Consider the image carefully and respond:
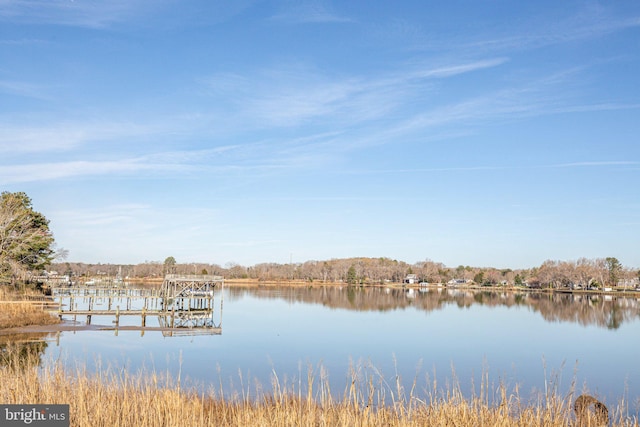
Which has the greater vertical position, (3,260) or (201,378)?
(3,260)

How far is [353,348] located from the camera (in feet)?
97.5

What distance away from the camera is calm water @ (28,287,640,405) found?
20.1 metres

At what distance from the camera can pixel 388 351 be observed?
28984mm

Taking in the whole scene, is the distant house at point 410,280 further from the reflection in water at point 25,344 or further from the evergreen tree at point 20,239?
the reflection in water at point 25,344

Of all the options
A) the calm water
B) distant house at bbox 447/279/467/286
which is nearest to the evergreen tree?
the calm water

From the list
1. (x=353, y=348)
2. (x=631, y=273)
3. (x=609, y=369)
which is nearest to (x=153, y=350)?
(x=353, y=348)

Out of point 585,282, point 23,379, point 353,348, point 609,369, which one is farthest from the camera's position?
point 585,282

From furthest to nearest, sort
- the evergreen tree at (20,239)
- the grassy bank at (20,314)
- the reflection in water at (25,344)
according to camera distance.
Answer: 1. the evergreen tree at (20,239)
2. the grassy bank at (20,314)
3. the reflection in water at (25,344)

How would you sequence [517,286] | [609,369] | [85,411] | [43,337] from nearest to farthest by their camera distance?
[85,411] → [609,369] → [43,337] → [517,286]

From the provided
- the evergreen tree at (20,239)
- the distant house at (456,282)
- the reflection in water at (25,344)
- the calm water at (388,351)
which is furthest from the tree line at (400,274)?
the reflection in water at (25,344)

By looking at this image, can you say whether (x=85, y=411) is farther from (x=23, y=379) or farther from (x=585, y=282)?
(x=585, y=282)

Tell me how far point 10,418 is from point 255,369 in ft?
51.1

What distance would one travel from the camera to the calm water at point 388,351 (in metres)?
20.1

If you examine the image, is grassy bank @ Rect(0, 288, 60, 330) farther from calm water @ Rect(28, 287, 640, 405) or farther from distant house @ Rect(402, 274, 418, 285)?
distant house @ Rect(402, 274, 418, 285)
